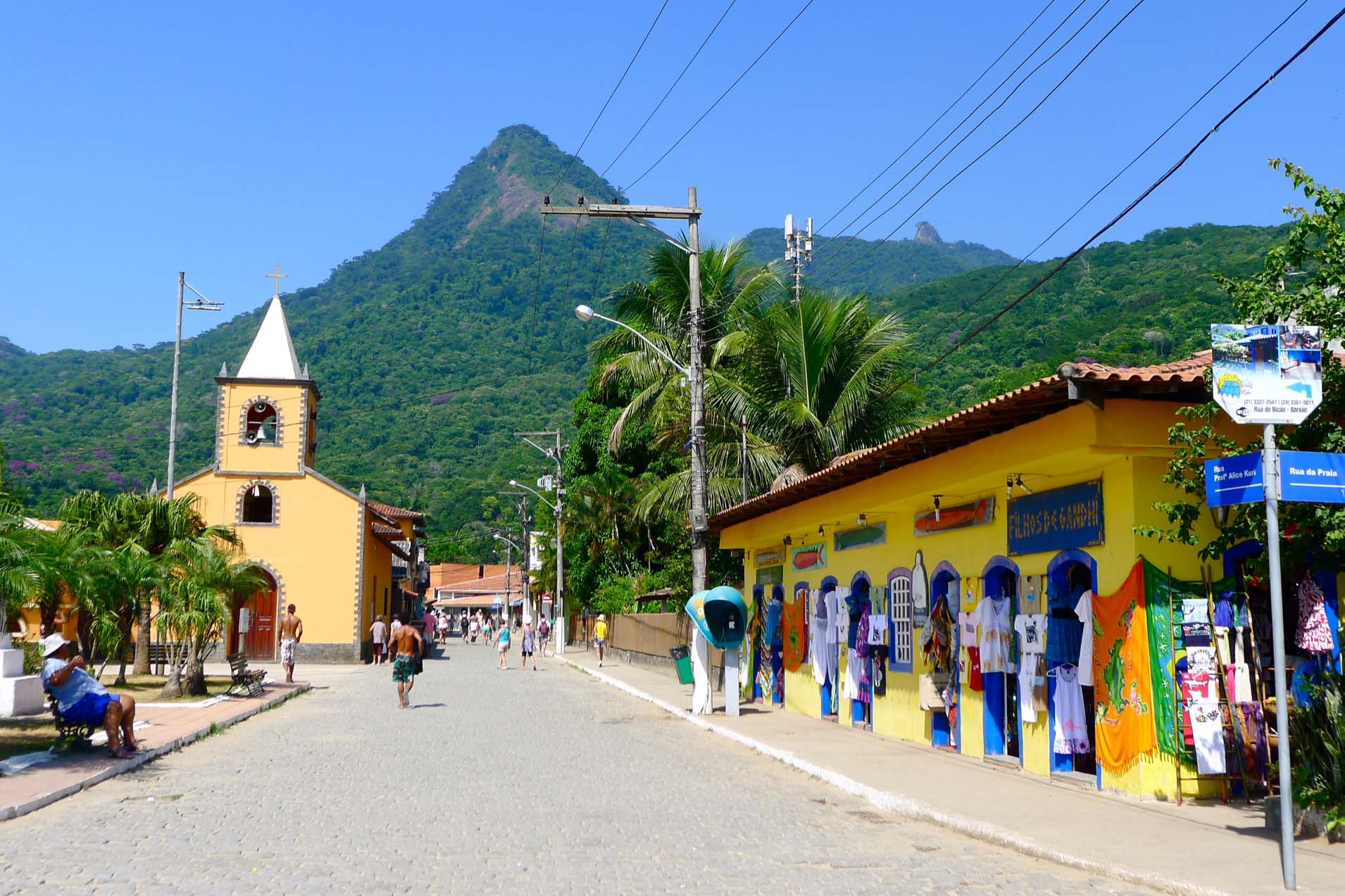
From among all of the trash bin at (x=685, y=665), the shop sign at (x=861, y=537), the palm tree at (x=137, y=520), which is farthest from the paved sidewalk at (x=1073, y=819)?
the palm tree at (x=137, y=520)

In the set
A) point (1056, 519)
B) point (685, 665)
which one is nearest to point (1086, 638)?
point (1056, 519)

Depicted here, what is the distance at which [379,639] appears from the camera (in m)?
41.9

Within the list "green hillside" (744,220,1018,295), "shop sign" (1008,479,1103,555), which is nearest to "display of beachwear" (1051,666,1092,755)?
"shop sign" (1008,479,1103,555)

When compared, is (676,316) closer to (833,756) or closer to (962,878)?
(833,756)

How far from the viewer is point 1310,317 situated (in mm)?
8773

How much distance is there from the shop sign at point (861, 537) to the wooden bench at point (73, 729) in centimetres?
1002

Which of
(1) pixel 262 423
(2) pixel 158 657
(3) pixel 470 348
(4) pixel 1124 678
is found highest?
(3) pixel 470 348

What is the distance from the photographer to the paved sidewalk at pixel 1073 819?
7.60 meters

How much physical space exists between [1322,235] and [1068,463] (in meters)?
3.04

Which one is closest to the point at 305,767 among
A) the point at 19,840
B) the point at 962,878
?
the point at 19,840

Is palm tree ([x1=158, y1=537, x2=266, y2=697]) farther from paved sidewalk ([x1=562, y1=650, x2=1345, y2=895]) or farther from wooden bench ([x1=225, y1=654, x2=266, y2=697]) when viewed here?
paved sidewalk ([x1=562, y1=650, x2=1345, y2=895])

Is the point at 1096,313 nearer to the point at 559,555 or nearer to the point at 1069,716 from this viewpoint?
the point at 559,555

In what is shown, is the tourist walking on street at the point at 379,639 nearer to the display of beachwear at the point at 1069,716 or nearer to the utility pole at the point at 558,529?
the utility pole at the point at 558,529

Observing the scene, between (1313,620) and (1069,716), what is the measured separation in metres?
2.93
